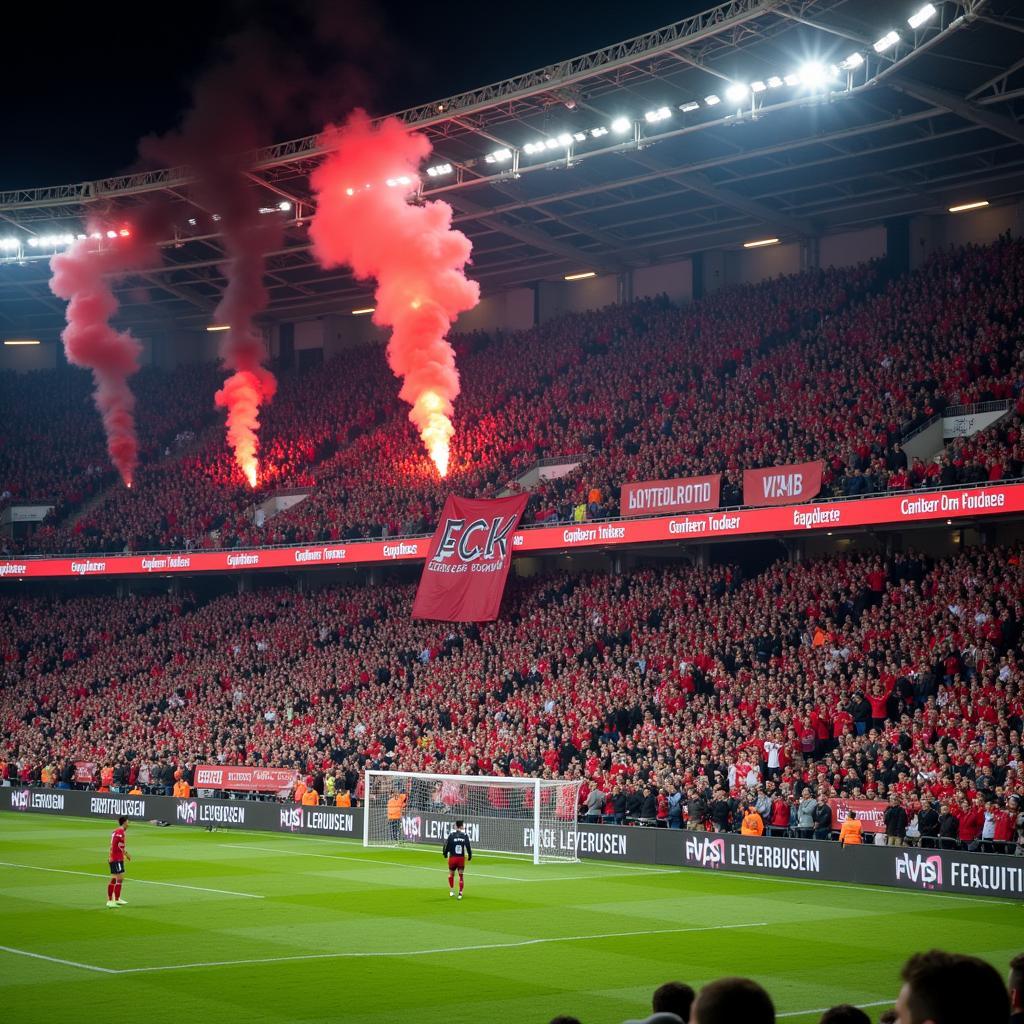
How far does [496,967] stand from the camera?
1791 cm

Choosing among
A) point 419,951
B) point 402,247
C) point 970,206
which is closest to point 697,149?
point 970,206

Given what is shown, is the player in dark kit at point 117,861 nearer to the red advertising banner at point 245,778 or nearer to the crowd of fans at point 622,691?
the crowd of fans at point 622,691

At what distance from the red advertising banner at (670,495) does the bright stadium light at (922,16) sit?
12544mm

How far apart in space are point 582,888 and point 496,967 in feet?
29.1

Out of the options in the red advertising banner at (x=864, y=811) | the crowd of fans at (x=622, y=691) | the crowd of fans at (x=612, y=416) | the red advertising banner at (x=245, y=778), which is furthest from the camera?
the red advertising banner at (x=245, y=778)

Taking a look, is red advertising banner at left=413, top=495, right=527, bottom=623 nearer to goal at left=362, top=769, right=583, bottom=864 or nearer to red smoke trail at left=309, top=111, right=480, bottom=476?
red smoke trail at left=309, top=111, right=480, bottom=476

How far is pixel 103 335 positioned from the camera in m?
59.1

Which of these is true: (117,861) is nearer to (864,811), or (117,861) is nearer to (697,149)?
(864,811)

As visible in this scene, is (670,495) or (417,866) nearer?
(417,866)

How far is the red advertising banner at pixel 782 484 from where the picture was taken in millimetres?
36406

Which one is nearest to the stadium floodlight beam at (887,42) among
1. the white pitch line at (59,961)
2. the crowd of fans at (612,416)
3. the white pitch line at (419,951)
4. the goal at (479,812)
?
the crowd of fans at (612,416)

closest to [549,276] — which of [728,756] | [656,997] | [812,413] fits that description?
[812,413]

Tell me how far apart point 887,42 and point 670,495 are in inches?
518

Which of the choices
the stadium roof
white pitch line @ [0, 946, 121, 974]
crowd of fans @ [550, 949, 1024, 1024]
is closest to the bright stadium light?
the stadium roof
